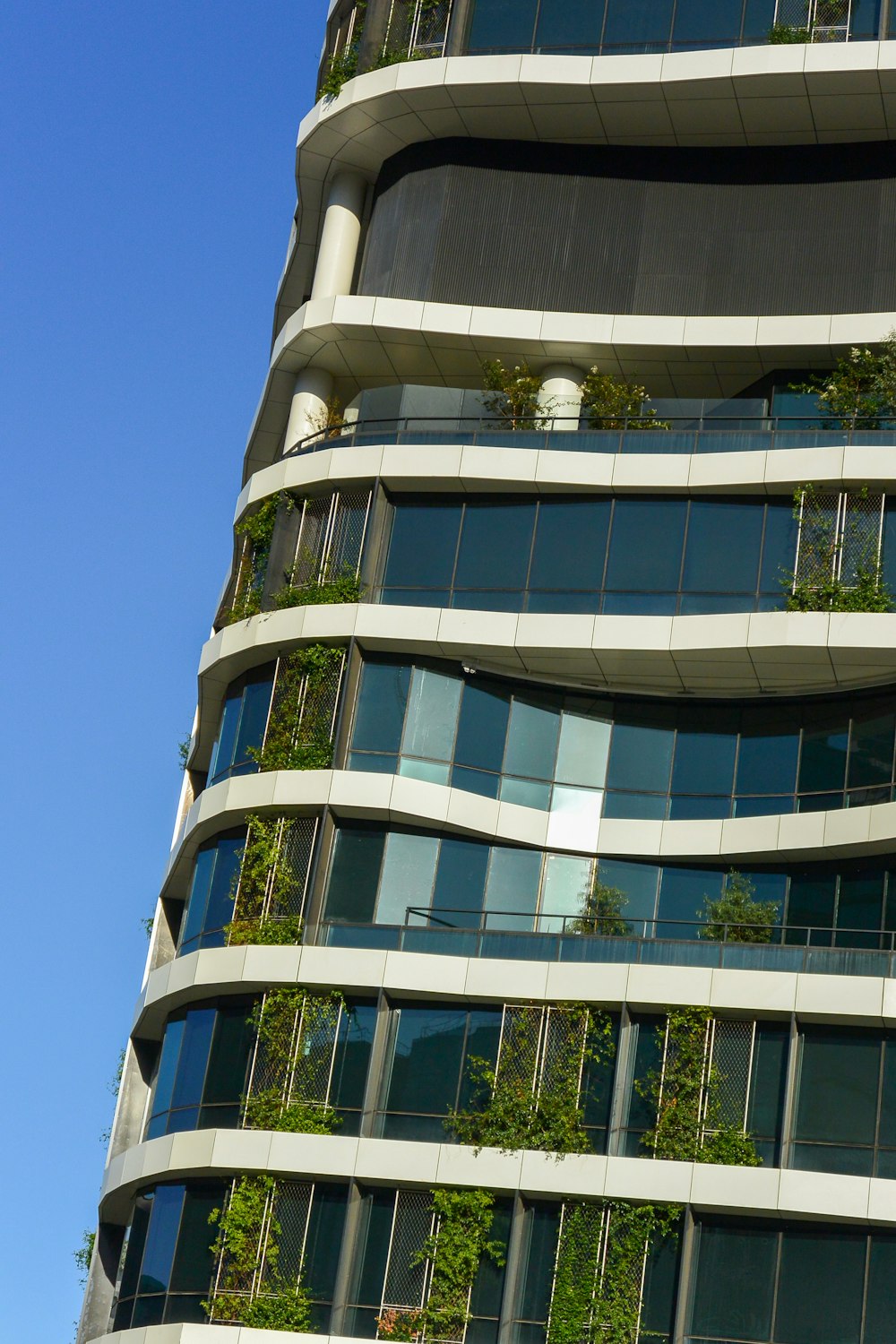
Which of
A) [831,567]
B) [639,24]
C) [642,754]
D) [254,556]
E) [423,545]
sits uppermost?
[639,24]

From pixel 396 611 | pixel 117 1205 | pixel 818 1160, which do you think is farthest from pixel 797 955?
pixel 117 1205

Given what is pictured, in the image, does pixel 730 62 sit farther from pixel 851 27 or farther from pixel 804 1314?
pixel 804 1314

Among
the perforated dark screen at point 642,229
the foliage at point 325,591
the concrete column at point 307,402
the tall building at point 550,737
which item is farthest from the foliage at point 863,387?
the concrete column at point 307,402

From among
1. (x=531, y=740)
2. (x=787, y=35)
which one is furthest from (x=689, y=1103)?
(x=787, y=35)

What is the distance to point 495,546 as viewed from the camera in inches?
1690

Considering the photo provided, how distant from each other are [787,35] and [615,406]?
8.99 metres

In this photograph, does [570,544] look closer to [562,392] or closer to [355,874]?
[562,392]

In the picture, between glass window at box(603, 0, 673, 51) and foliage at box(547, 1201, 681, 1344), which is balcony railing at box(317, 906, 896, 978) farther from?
glass window at box(603, 0, 673, 51)

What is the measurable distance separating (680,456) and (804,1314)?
55.9 feet

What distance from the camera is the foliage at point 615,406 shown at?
144 ft

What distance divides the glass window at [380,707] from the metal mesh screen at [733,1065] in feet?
28.7

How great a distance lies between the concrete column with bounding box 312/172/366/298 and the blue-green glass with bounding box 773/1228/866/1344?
24.0 m

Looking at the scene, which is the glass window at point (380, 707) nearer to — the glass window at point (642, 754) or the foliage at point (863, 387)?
the glass window at point (642, 754)

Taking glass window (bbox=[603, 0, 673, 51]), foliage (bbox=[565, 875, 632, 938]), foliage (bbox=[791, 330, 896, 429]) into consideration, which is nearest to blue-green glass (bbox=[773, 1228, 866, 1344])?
foliage (bbox=[565, 875, 632, 938])
